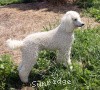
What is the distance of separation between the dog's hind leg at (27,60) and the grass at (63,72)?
0.91 feet

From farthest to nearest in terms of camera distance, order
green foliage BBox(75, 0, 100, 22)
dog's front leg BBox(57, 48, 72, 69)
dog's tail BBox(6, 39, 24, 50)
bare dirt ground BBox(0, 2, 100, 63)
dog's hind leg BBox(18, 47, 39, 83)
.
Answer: green foliage BBox(75, 0, 100, 22), bare dirt ground BBox(0, 2, 100, 63), dog's front leg BBox(57, 48, 72, 69), dog's hind leg BBox(18, 47, 39, 83), dog's tail BBox(6, 39, 24, 50)

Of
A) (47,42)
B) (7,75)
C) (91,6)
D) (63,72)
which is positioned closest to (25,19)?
(91,6)

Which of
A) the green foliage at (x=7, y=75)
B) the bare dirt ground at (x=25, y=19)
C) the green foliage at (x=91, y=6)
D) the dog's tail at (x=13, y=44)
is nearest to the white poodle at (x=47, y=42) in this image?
the dog's tail at (x=13, y=44)

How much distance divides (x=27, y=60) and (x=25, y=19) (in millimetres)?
3343

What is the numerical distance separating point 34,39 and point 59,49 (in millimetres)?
535

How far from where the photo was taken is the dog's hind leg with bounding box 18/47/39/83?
5375 mm

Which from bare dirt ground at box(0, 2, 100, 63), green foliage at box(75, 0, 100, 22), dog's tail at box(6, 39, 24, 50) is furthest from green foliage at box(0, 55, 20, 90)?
green foliage at box(75, 0, 100, 22)

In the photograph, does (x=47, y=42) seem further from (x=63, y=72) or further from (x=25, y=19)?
(x=25, y=19)

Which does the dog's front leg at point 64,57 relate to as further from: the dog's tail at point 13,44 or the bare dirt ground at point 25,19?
the bare dirt ground at point 25,19

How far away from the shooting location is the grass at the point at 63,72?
533 cm

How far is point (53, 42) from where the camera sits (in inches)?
215

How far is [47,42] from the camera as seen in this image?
5.43 metres

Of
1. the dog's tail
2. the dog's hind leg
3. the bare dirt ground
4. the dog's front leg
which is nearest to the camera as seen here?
the dog's tail

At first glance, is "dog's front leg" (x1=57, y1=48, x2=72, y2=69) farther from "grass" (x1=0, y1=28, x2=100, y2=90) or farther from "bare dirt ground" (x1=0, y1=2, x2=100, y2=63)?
"bare dirt ground" (x1=0, y1=2, x2=100, y2=63)
